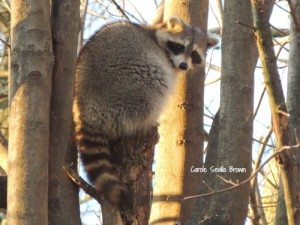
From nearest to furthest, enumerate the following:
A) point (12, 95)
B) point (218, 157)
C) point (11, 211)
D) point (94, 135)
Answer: point (11, 211) → point (12, 95) → point (218, 157) → point (94, 135)

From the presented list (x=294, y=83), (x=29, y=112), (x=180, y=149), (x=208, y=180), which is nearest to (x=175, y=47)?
(x=180, y=149)

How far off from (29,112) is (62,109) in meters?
0.49

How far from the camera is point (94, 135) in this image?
14.2 feet

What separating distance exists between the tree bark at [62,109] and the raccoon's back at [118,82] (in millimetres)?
704

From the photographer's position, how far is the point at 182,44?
5.55m

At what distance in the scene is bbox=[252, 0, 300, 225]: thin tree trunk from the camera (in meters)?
2.62

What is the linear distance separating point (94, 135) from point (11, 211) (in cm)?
136

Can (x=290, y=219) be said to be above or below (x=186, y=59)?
below

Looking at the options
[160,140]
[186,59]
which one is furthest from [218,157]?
[186,59]

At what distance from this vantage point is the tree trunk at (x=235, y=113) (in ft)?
11.8

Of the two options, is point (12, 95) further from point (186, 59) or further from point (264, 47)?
point (186, 59)

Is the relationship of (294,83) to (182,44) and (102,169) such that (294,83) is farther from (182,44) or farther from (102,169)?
(182,44)

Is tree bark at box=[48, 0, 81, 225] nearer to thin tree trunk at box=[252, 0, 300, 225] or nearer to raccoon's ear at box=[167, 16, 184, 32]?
raccoon's ear at box=[167, 16, 184, 32]

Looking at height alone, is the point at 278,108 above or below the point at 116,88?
below
